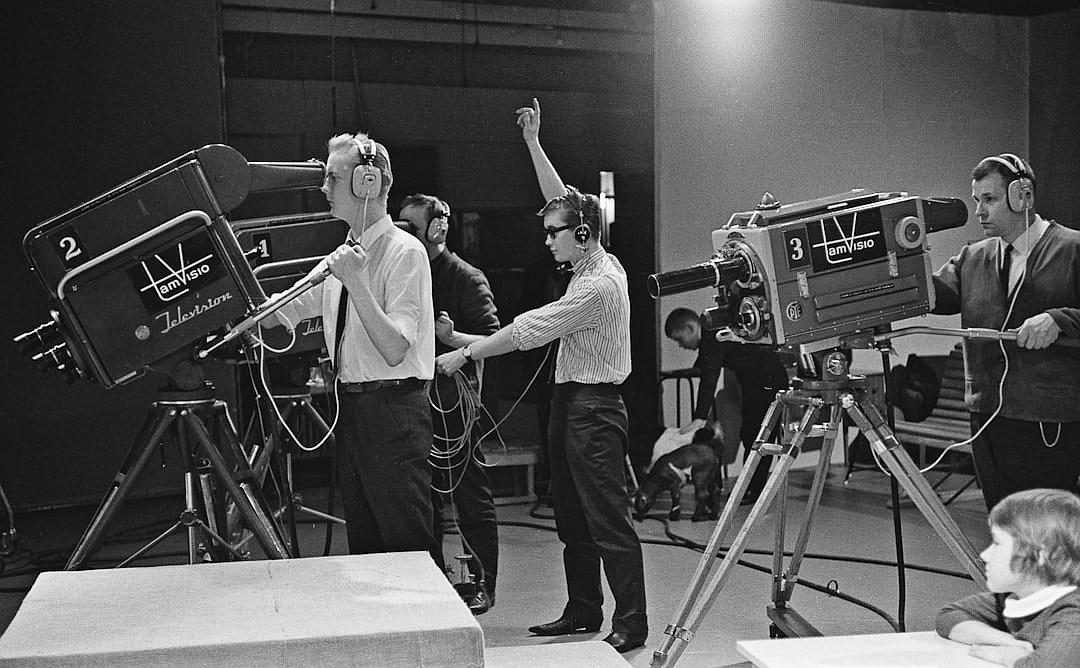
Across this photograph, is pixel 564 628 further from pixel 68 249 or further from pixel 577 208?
pixel 68 249

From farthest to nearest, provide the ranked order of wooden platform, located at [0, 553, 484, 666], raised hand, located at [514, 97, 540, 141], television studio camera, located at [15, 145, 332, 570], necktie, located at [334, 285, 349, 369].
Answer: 1. raised hand, located at [514, 97, 540, 141]
2. television studio camera, located at [15, 145, 332, 570]
3. necktie, located at [334, 285, 349, 369]
4. wooden platform, located at [0, 553, 484, 666]

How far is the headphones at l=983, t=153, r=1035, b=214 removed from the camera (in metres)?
3.58

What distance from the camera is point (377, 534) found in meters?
3.27

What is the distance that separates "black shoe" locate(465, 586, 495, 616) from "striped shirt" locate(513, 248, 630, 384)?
3.01 feet

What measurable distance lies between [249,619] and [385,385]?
3.65ft

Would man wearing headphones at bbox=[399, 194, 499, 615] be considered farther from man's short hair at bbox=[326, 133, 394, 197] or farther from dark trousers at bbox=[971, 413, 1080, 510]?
dark trousers at bbox=[971, 413, 1080, 510]

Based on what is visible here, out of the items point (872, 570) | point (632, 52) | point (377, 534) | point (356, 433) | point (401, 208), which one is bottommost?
point (872, 570)

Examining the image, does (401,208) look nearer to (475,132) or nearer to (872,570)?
(475,132)

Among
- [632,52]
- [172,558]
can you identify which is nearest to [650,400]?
[632,52]

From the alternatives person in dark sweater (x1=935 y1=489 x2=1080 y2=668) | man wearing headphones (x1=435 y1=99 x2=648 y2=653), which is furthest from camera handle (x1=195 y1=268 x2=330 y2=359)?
person in dark sweater (x1=935 y1=489 x2=1080 y2=668)

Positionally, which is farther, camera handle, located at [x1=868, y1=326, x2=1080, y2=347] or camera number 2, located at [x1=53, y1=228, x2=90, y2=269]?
camera number 2, located at [x1=53, y1=228, x2=90, y2=269]

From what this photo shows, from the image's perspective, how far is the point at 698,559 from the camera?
15.9 feet

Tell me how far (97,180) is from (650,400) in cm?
247

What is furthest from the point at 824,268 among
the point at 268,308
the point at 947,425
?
the point at 947,425
